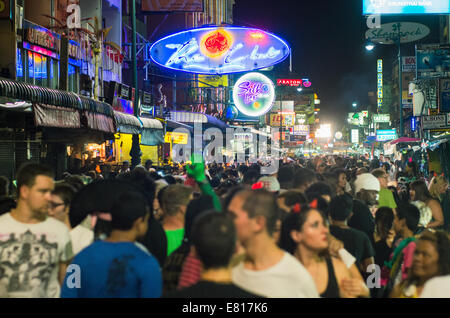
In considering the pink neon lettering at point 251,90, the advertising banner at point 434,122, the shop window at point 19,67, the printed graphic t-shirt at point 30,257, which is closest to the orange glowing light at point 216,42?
the pink neon lettering at point 251,90

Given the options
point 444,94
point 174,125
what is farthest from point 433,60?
point 174,125

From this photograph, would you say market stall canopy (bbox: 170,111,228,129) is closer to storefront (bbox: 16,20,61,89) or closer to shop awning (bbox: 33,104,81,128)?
storefront (bbox: 16,20,61,89)

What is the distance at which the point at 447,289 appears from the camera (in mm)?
3600

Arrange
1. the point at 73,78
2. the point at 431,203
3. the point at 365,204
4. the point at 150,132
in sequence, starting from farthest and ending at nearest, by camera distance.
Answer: the point at 73,78 → the point at 150,132 → the point at 431,203 → the point at 365,204

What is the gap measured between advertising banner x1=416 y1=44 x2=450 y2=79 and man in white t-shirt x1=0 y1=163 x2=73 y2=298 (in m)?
19.4

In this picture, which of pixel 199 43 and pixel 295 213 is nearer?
pixel 295 213

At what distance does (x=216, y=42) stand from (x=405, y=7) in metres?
11.4

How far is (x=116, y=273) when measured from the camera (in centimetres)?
351

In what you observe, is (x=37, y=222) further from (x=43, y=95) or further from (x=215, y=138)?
(x=215, y=138)

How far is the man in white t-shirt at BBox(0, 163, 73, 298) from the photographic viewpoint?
4.05m

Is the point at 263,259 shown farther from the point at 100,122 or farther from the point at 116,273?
the point at 100,122

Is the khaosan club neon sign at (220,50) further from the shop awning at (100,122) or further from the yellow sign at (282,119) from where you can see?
the yellow sign at (282,119)
